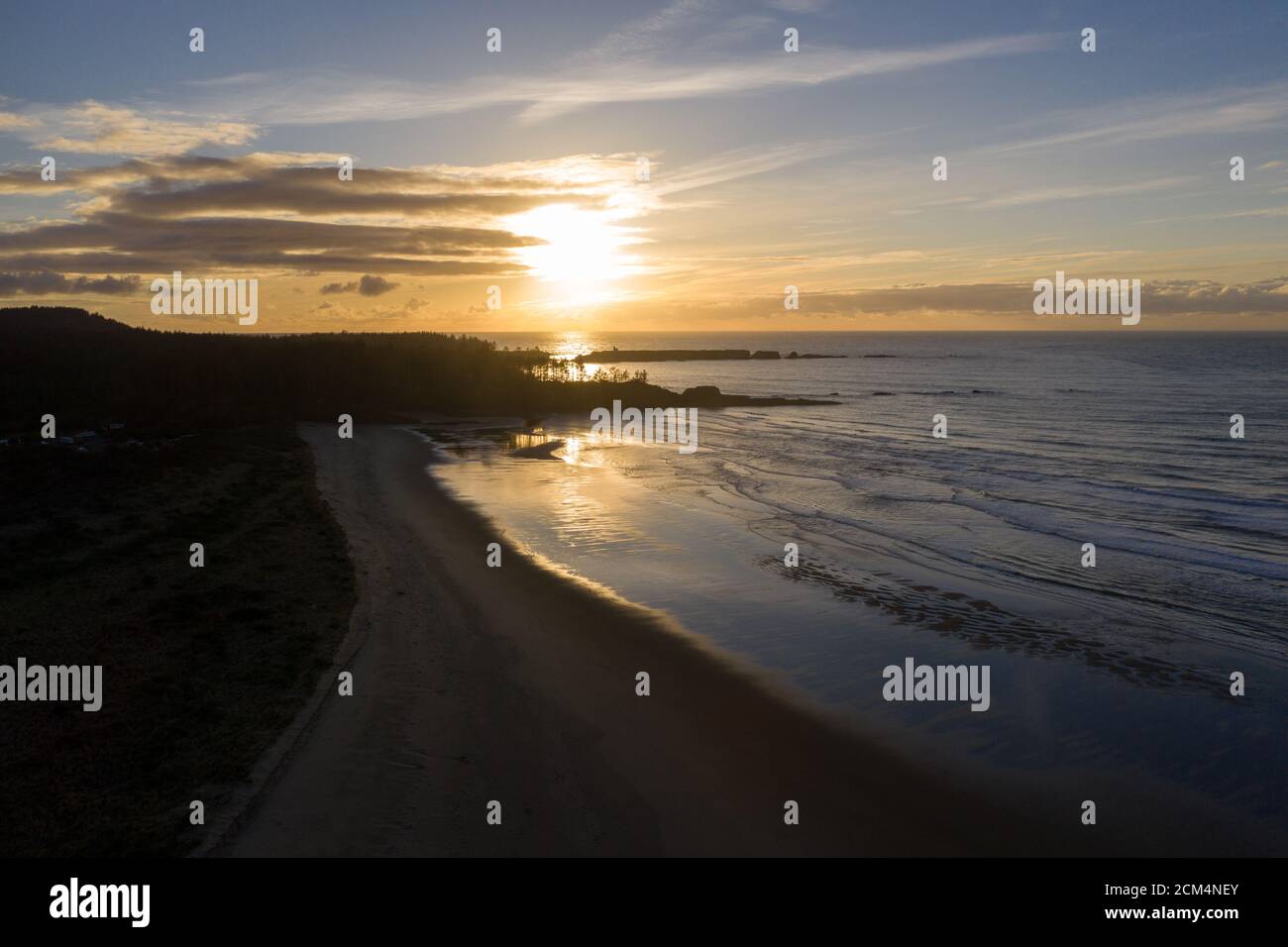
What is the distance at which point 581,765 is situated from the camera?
10039mm

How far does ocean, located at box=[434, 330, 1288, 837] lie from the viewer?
11.3 m

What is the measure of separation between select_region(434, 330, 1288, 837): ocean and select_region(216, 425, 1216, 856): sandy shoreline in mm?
1075

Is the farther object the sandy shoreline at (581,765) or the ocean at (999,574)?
the ocean at (999,574)

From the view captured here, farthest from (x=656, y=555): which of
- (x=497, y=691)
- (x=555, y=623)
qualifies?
(x=497, y=691)

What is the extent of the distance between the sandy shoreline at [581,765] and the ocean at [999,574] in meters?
1.07

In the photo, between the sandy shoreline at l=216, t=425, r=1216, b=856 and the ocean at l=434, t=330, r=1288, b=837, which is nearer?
the sandy shoreline at l=216, t=425, r=1216, b=856

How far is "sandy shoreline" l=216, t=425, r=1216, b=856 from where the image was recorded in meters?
8.38

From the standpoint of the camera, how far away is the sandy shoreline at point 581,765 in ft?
27.5

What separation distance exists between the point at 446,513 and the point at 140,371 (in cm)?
4455

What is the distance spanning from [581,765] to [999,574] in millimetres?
13793

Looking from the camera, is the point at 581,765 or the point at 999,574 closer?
the point at 581,765

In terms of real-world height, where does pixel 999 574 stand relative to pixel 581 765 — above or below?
above

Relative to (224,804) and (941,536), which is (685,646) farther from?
(941,536)
